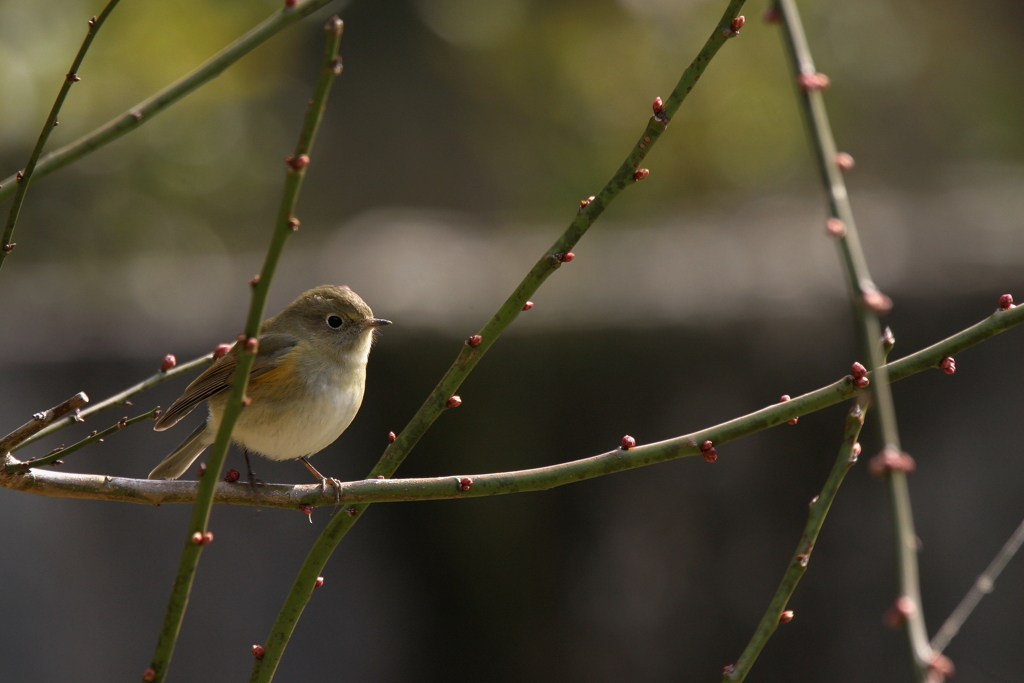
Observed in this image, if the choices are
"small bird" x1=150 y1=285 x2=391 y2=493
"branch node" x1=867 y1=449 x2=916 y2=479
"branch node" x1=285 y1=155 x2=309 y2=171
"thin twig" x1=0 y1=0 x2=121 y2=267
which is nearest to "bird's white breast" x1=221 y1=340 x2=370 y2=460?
"small bird" x1=150 y1=285 x2=391 y2=493

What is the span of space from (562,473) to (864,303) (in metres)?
0.94

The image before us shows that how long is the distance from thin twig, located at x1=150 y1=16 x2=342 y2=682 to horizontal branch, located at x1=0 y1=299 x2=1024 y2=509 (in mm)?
459

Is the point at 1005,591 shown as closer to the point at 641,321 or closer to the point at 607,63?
the point at 641,321

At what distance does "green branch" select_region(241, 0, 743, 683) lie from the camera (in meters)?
1.85

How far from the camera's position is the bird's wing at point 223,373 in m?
3.11

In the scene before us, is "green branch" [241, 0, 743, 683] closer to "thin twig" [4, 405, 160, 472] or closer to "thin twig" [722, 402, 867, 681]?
"thin twig" [4, 405, 160, 472]

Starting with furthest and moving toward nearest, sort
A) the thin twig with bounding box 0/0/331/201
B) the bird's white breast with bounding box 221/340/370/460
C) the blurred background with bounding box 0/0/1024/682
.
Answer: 1. the blurred background with bounding box 0/0/1024/682
2. the bird's white breast with bounding box 221/340/370/460
3. the thin twig with bounding box 0/0/331/201

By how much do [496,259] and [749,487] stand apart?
1998 millimetres

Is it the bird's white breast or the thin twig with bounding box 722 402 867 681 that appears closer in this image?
the thin twig with bounding box 722 402 867 681

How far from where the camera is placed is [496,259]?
5.75 meters

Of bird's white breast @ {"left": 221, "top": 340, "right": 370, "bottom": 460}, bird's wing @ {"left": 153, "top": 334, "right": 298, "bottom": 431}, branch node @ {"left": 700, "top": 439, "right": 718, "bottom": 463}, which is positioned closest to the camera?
branch node @ {"left": 700, "top": 439, "right": 718, "bottom": 463}

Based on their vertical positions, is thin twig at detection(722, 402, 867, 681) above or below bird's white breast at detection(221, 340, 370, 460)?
below

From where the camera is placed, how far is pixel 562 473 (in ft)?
6.22

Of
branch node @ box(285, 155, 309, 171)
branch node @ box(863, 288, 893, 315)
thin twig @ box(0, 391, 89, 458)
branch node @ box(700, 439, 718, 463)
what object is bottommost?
branch node @ box(863, 288, 893, 315)
